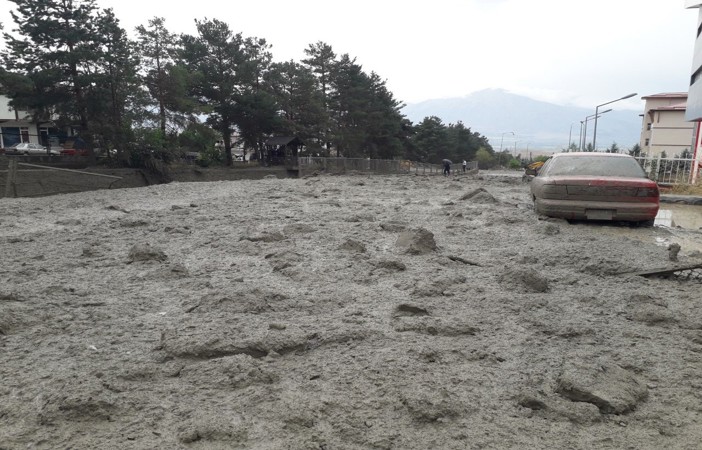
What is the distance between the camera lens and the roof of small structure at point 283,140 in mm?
40041

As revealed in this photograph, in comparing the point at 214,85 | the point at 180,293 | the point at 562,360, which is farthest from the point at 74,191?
the point at 214,85

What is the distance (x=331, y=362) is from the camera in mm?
2984

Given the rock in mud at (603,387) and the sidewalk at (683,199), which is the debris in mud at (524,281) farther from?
the sidewalk at (683,199)

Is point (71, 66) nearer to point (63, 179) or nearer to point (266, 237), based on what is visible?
point (63, 179)

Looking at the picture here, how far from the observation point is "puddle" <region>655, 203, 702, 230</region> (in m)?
9.37

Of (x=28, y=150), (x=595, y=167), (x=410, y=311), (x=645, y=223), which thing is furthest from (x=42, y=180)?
(x=28, y=150)

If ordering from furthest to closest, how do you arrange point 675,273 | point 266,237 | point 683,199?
point 683,199
point 266,237
point 675,273

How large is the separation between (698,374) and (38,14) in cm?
3247

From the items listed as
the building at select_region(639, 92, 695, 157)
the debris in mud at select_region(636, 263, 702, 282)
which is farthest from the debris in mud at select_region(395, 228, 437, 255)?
the building at select_region(639, 92, 695, 157)

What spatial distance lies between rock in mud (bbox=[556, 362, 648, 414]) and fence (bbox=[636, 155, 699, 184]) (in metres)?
17.6

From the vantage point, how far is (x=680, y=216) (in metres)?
10.8

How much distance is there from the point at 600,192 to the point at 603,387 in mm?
6162

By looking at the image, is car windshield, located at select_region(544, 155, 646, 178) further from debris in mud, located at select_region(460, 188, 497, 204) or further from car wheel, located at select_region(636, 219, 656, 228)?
debris in mud, located at select_region(460, 188, 497, 204)

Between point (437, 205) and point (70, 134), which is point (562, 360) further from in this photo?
point (70, 134)
